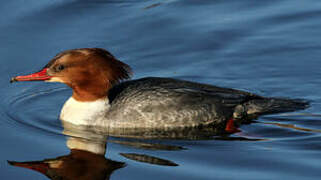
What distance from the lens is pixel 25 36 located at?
473 inches

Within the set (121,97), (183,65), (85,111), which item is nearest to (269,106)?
(183,65)

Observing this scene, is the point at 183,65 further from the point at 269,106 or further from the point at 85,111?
the point at 85,111

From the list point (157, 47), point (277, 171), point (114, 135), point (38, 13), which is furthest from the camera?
point (38, 13)

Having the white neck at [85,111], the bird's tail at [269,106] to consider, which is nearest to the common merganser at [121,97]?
the white neck at [85,111]

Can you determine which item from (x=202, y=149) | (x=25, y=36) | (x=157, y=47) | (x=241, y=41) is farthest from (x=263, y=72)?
(x=25, y=36)

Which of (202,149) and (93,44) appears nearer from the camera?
(202,149)

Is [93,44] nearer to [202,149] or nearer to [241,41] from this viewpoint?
[241,41]

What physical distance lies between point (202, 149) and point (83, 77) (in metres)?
2.01

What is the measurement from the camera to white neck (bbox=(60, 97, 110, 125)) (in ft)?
29.8

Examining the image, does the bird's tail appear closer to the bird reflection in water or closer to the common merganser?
the common merganser

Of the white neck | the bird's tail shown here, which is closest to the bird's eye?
the white neck

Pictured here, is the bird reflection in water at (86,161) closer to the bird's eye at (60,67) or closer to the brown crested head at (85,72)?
the brown crested head at (85,72)

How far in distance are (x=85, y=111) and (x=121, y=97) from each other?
0.55 metres

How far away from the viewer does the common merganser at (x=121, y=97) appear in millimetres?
8898
